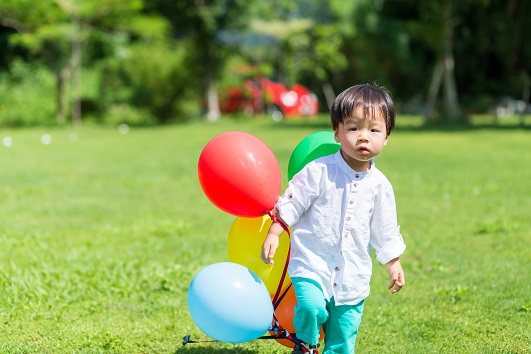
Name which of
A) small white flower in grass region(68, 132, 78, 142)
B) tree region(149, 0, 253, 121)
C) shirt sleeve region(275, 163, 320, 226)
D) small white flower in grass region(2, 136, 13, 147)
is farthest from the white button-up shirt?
tree region(149, 0, 253, 121)

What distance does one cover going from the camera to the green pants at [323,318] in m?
Result: 3.15

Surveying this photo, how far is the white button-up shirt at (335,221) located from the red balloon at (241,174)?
17 cm

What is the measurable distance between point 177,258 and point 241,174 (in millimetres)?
2694

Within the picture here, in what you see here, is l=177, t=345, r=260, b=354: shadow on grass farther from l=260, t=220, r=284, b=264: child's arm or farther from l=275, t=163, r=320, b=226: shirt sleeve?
l=275, t=163, r=320, b=226: shirt sleeve

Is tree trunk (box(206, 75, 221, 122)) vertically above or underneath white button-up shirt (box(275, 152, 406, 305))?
underneath

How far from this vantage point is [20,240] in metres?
6.41

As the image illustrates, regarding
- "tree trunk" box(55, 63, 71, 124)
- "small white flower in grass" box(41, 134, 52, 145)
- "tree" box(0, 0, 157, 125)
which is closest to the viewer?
"small white flower in grass" box(41, 134, 52, 145)

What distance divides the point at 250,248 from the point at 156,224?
3.77 meters

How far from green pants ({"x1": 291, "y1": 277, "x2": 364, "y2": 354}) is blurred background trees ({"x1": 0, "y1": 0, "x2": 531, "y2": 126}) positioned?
65.2 ft

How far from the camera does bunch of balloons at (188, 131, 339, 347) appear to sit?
3.13 m

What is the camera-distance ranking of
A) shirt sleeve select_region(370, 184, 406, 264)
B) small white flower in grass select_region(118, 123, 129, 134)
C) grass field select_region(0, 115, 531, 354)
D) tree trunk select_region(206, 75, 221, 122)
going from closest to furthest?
shirt sleeve select_region(370, 184, 406, 264) < grass field select_region(0, 115, 531, 354) < small white flower in grass select_region(118, 123, 129, 134) < tree trunk select_region(206, 75, 221, 122)

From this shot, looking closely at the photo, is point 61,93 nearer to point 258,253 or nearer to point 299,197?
point 258,253

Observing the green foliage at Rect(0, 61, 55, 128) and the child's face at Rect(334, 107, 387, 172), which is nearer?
the child's face at Rect(334, 107, 387, 172)

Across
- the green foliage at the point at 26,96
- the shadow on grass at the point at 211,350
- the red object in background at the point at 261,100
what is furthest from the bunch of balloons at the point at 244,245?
the red object in background at the point at 261,100
